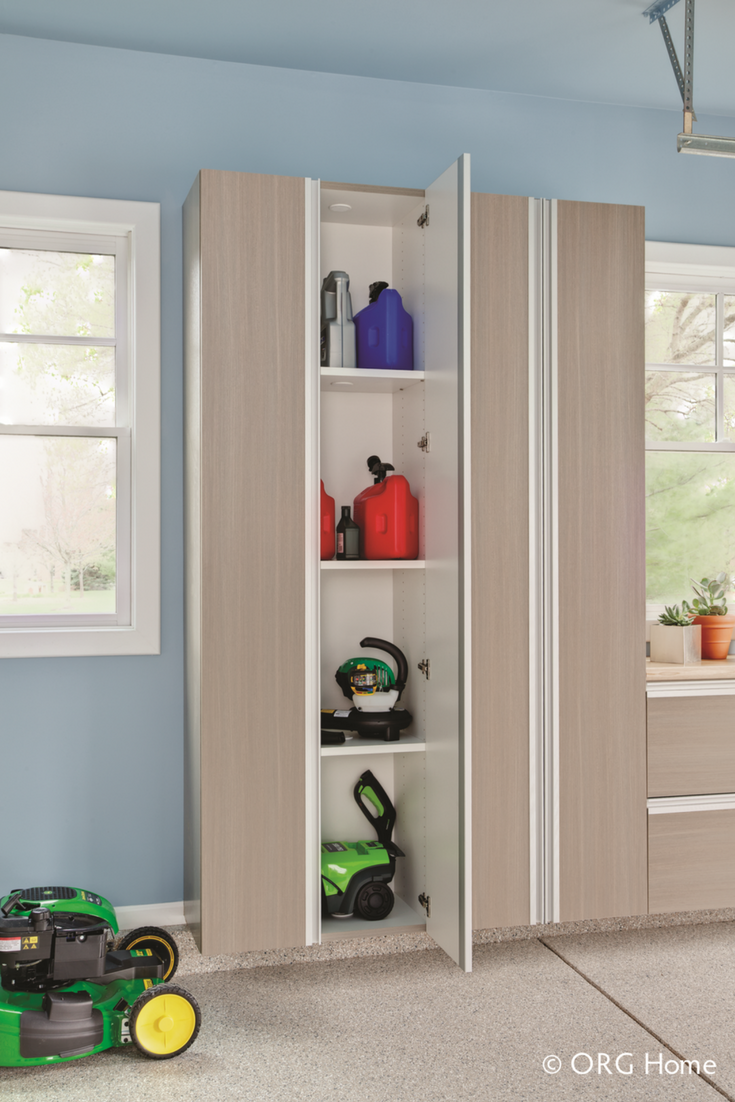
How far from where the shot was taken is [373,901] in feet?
9.45

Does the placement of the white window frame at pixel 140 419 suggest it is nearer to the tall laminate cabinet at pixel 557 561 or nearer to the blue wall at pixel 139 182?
the blue wall at pixel 139 182

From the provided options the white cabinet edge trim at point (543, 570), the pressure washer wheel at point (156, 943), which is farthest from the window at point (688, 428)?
the pressure washer wheel at point (156, 943)

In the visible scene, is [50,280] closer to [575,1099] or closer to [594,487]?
[594,487]

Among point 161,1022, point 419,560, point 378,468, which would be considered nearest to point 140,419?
point 378,468

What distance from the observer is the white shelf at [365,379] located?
282 centimetres

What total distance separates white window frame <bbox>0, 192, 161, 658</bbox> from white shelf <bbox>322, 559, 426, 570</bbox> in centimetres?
63

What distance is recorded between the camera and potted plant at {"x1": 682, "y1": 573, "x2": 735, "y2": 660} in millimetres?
3359

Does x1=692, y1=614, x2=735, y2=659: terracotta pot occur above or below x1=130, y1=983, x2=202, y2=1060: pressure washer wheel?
above

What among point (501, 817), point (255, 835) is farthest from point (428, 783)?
point (255, 835)

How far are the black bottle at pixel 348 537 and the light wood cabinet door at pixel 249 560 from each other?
0.25m

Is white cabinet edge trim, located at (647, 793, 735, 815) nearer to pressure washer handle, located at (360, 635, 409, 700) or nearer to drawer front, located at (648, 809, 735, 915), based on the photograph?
drawer front, located at (648, 809, 735, 915)

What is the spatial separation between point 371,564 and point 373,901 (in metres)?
1.09

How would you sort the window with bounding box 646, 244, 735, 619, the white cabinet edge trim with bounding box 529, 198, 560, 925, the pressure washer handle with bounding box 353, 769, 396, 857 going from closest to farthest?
the white cabinet edge trim with bounding box 529, 198, 560, 925, the pressure washer handle with bounding box 353, 769, 396, 857, the window with bounding box 646, 244, 735, 619

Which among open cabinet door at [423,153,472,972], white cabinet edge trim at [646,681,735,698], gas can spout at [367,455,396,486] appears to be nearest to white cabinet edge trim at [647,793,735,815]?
white cabinet edge trim at [646,681,735,698]
